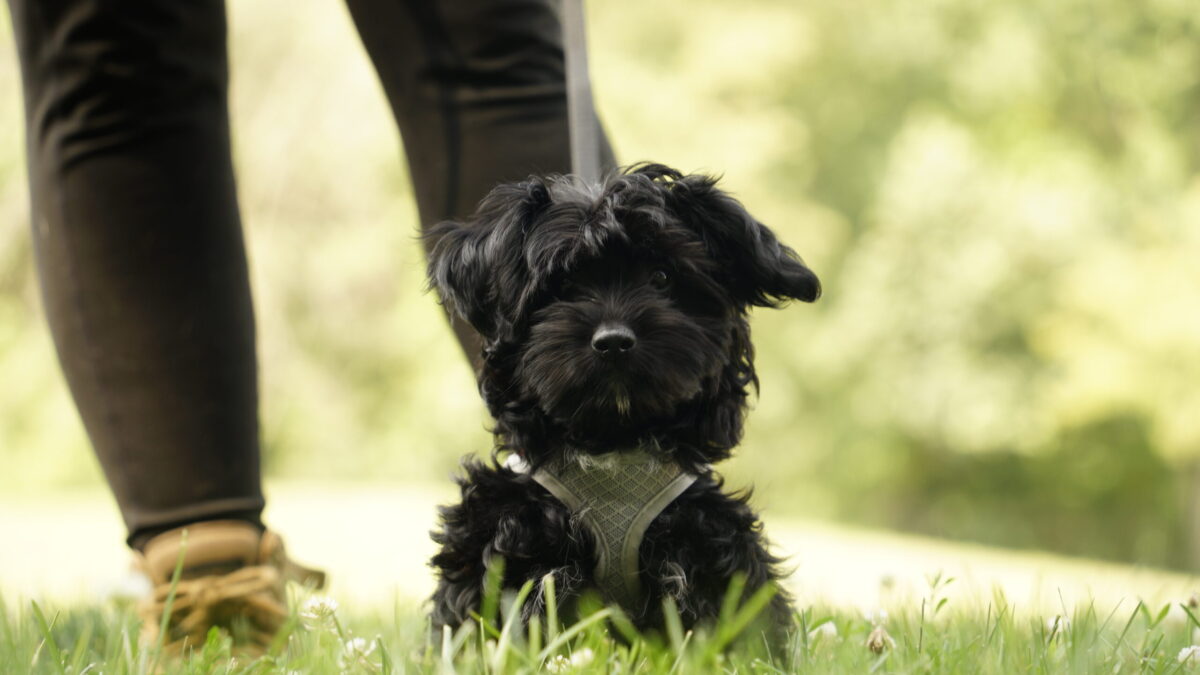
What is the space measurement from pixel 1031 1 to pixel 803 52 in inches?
141

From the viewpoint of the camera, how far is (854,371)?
1741 cm

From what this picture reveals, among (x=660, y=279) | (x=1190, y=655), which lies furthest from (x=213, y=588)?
(x=1190, y=655)

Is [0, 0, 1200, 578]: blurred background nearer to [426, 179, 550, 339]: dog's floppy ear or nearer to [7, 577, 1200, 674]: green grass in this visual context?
[426, 179, 550, 339]: dog's floppy ear

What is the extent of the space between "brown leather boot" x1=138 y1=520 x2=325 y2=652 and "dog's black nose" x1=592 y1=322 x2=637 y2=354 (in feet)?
2.95

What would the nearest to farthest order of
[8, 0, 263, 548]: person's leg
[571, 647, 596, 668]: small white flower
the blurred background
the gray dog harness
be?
[571, 647, 596, 668]: small white flower
the gray dog harness
[8, 0, 263, 548]: person's leg
the blurred background

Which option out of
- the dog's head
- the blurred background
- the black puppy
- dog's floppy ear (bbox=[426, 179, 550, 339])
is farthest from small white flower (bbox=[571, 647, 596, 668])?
the blurred background

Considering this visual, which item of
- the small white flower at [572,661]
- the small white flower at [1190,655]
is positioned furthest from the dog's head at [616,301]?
the small white flower at [1190,655]

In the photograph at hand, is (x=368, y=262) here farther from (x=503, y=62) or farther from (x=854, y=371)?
(x=503, y=62)

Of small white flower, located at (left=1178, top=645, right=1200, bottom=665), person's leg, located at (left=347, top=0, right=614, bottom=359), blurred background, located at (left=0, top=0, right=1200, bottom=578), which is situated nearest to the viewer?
small white flower, located at (left=1178, top=645, right=1200, bottom=665)

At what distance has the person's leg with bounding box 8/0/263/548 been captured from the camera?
2.48m

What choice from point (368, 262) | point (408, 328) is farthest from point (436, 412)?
point (368, 262)

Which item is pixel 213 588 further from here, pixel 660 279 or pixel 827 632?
pixel 827 632

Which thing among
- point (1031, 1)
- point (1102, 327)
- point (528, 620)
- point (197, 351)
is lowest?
point (1102, 327)

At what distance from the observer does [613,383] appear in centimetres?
221
